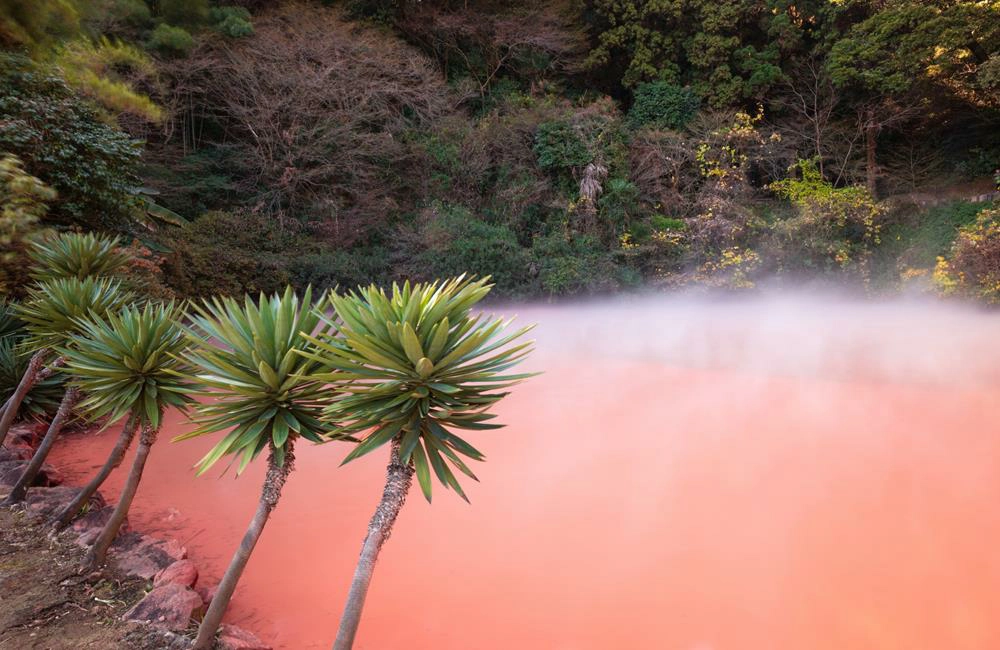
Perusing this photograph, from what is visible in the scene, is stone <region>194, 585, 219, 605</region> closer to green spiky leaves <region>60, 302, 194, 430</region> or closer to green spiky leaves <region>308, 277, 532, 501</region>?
green spiky leaves <region>60, 302, 194, 430</region>

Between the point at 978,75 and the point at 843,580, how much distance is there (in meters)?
11.9

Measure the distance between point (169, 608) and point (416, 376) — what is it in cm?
178

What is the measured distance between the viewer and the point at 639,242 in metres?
12.3

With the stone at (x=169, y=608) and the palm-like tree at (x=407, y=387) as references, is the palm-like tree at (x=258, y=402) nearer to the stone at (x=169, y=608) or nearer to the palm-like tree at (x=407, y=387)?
the palm-like tree at (x=407, y=387)

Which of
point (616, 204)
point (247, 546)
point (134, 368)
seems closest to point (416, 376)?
point (247, 546)

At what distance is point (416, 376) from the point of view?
201cm

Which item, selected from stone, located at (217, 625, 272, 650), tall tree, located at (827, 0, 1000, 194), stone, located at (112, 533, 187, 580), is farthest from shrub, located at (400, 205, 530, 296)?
stone, located at (217, 625, 272, 650)

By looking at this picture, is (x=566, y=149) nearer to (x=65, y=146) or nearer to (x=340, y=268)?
(x=340, y=268)

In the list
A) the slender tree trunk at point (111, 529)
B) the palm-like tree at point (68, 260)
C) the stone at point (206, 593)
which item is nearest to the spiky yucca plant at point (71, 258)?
the palm-like tree at point (68, 260)

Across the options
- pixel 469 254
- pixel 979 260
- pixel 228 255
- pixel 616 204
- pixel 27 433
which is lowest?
pixel 27 433

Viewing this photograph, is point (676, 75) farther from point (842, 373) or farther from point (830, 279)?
point (842, 373)

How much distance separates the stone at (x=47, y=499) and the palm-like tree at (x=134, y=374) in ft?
3.06

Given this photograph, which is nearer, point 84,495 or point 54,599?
point 54,599

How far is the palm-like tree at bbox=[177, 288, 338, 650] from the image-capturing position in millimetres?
2156
